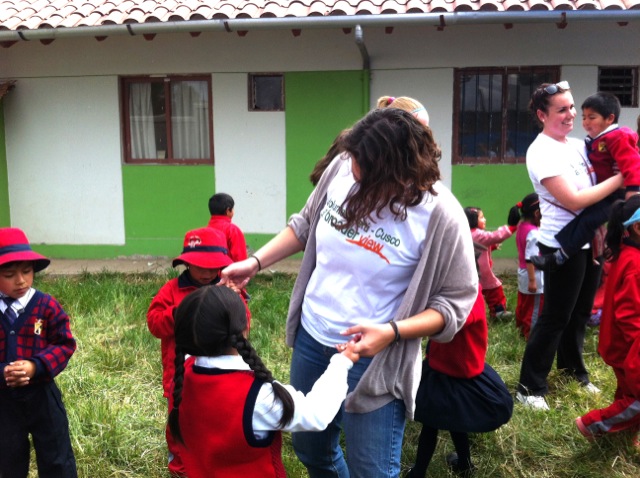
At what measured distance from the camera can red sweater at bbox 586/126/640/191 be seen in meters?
3.65

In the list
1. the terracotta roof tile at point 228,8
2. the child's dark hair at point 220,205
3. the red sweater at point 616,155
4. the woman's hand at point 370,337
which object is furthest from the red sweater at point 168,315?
the terracotta roof tile at point 228,8

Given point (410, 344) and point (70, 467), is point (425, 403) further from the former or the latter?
point (70, 467)

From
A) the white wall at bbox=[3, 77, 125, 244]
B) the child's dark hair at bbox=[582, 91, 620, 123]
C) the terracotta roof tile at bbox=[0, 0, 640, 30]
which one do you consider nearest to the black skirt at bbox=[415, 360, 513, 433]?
the child's dark hair at bbox=[582, 91, 620, 123]

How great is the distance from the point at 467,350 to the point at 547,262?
44.2 inches

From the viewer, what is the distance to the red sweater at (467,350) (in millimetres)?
2933

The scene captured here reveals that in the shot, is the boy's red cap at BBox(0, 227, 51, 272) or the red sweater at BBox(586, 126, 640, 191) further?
the red sweater at BBox(586, 126, 640, 191)

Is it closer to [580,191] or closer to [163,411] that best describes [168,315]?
[163,411]

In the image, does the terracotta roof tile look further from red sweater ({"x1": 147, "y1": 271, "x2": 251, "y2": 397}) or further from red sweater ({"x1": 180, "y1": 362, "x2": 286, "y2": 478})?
red sweater ({"x1": 180, "y1": 362, "x2": 286, "y2": 478})

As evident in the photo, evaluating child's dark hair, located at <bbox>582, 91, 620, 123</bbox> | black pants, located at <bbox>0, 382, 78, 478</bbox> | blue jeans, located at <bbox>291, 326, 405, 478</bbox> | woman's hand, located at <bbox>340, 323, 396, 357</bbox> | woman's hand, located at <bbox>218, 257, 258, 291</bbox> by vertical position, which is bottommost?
black pants, located at <bbox>0, 382, 78, 478</bbox>

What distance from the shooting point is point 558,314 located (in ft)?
12.9

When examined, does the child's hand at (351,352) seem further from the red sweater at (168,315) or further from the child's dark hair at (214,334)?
the red sweater at (168,315)

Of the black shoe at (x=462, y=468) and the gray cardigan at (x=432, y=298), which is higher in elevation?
the gray cardigan at (x=432, y=298)

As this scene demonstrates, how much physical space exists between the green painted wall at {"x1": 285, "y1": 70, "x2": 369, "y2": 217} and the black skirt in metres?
5.60

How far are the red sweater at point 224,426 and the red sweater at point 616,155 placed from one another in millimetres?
2434
